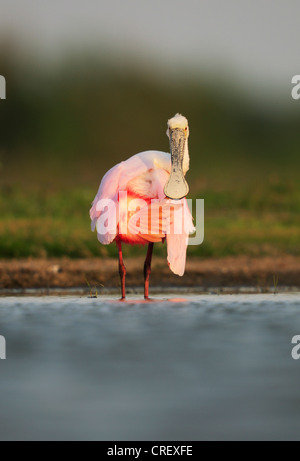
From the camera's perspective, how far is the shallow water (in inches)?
181

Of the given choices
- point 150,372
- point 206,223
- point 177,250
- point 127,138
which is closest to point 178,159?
point 177,250

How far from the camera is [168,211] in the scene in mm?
8984

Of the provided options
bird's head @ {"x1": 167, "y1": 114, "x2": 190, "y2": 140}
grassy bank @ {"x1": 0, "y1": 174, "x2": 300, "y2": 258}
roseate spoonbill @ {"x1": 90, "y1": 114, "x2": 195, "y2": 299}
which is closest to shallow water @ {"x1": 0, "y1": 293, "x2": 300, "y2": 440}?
roseate spoonbill @ {"x1": 90, "y1": 114, "x2": 195, "y2": 299}

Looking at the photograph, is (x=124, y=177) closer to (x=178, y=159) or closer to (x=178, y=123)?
(x=178, y=159)

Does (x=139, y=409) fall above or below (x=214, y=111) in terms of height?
below

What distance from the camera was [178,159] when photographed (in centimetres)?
935

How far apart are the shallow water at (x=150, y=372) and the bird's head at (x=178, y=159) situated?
2.88 ft

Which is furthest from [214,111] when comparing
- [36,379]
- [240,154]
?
[36,379]

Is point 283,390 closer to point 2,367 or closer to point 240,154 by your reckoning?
point 2,367

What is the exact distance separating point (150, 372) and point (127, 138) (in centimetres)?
2299

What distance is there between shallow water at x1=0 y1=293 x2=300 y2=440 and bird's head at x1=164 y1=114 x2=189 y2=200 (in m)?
0.88

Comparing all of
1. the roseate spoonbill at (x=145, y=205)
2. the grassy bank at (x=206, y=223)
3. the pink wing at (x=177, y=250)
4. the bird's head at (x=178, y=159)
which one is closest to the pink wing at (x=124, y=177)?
the roseate spoonbill at (x=145, y=205)
